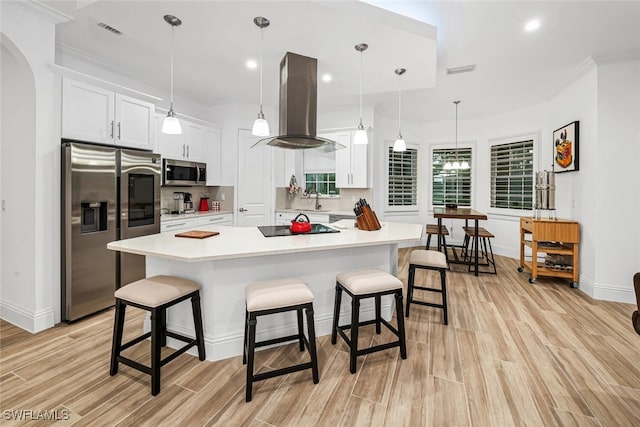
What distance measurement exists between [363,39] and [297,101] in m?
0.86

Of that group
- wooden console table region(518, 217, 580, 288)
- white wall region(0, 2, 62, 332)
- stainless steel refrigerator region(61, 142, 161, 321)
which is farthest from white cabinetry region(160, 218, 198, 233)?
wooden console table region(518, 217, 580, 288)

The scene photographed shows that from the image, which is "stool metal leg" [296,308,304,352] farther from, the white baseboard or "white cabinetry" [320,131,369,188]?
"white cabinetry" [320,131,369,188]

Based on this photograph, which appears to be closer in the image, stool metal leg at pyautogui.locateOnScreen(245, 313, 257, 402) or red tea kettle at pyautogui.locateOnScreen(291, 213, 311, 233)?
stool metal leg at pyautogui.locateOnScreen(245, 313, 257, 402)

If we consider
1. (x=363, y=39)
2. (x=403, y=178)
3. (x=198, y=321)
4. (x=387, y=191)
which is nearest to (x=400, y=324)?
(x=198, y=321)

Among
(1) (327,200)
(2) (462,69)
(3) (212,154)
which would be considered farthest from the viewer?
(1) (327,200)

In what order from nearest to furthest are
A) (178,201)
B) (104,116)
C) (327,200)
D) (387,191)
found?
(104,116)
(178,201)
(327,200)
(387,191)

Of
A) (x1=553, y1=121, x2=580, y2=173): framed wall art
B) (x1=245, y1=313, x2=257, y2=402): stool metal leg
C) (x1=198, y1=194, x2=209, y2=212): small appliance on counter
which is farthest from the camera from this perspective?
(x1=198, y1=194, x2=209, y2=212): small appliance on counter

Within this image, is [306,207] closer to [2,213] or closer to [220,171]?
[220,171]

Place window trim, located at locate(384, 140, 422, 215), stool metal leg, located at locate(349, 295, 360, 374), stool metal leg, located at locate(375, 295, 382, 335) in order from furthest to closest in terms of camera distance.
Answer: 1. window trim, located at locate(384, 140, 422, 215)
2. stool metal leg, located at locate(375, 295, 382, 335)
3. stool metal leg, located at locate(349, 295, 360, 374)

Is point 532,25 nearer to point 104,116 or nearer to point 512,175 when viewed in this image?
point 512,175

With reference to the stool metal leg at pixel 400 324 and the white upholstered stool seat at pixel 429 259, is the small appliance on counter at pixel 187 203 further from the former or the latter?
the stool metal leg at pixel 400 324

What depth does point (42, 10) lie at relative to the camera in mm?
2590

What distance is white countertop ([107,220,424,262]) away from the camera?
1.93 m

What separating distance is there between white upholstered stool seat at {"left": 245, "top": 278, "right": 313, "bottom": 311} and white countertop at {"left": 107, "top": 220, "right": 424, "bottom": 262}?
25 cm
